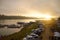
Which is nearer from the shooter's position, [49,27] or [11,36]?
[11,36]

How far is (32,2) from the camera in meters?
2.10

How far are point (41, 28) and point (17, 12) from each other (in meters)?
0.44

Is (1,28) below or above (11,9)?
below

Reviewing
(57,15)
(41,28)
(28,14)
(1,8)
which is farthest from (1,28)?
(57,15)

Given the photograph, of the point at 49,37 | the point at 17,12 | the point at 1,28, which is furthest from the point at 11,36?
the point at 49,37

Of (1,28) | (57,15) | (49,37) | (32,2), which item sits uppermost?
(32,2)

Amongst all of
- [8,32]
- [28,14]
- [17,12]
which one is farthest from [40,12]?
[8,32]

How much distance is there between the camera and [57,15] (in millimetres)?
2061

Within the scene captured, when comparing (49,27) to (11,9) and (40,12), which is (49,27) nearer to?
(40,12)

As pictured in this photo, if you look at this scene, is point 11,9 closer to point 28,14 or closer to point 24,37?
point 28,14

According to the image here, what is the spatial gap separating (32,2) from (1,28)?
0.62 m

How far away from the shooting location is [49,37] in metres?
1.99

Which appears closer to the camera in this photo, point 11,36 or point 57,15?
point 11,36

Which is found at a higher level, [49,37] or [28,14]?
[28,14]
